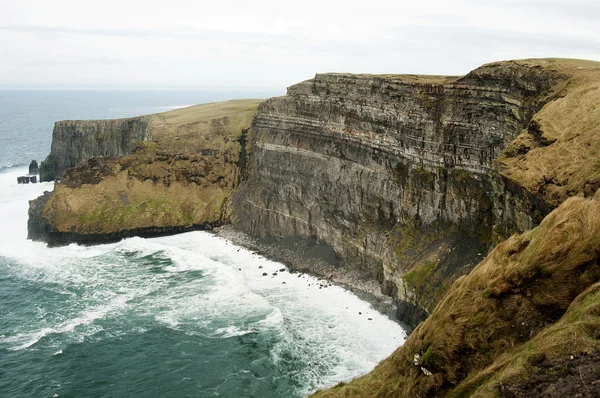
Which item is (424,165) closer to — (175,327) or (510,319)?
(175,327)

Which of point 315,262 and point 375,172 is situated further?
point 315,262

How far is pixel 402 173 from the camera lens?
5769 centimetres

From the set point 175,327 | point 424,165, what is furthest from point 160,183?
point 424,165

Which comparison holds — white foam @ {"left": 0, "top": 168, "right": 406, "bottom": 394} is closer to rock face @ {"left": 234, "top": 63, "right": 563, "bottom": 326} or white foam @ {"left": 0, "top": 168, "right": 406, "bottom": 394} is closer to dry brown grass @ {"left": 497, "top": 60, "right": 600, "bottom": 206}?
rock face @ {"left": 234, "top": 63, "right": 563, "bottom": 326}

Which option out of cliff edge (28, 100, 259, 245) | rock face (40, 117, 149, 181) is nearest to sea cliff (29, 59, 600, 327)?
cliff edge (28, 100, 259, 245)

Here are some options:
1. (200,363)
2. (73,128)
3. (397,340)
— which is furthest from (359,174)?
(73,128)

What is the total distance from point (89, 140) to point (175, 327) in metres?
72.5

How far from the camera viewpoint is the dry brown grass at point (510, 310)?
63.6ft

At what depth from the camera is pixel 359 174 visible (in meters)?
63.8

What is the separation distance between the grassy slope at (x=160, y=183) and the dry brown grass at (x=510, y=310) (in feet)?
205

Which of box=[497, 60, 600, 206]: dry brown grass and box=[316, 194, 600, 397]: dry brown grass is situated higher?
box=[497, 60, 600, 206]: dry brown grass

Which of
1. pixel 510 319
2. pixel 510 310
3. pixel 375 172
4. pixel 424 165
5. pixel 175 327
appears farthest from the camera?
pixel 375 172

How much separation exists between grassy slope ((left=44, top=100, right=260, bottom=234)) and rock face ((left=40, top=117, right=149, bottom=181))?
8620 millimetres

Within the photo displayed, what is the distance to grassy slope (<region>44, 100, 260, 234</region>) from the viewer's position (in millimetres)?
79812
